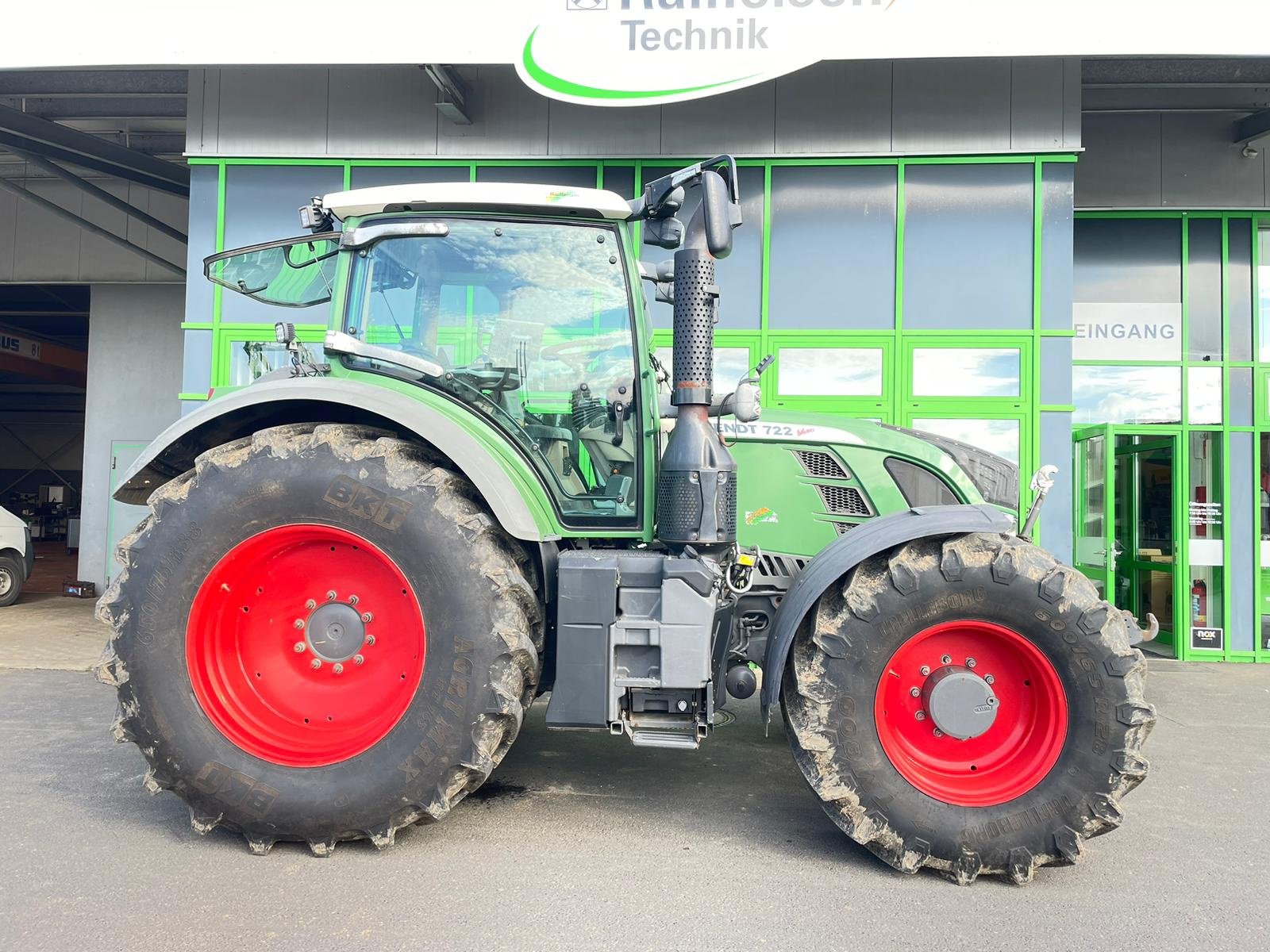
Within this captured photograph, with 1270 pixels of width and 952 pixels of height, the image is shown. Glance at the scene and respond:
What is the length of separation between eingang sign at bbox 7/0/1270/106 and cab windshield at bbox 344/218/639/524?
411cm

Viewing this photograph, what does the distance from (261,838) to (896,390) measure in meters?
6.24

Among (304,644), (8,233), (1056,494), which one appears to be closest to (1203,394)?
(1056,494)

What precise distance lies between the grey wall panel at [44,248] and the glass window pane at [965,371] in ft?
38.8

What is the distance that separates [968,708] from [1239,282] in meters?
8.13

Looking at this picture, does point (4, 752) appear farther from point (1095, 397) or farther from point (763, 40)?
point (1095, 397)

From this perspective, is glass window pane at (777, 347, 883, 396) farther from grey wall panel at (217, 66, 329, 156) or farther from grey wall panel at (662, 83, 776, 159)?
grey wall panel at (217, 66, 329, 156)

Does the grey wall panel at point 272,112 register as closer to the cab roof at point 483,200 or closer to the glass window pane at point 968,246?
the cab roof at point 483,200

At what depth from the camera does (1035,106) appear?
746 cm

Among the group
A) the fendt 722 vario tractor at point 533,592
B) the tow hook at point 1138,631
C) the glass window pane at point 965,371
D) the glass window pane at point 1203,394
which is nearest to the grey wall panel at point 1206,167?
the glass window pane at point 1203,394

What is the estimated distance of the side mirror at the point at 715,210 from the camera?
10.5ft

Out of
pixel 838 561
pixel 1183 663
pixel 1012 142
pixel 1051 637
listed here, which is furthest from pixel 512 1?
pixel 1183 663

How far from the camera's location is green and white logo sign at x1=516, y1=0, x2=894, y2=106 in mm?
6941

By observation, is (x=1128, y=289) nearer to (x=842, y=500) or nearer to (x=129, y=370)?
(x=842, y=500)

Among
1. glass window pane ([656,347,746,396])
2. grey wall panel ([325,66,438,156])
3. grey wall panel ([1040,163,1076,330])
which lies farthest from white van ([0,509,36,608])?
grey wall panel ([1040,163,1076,330])
